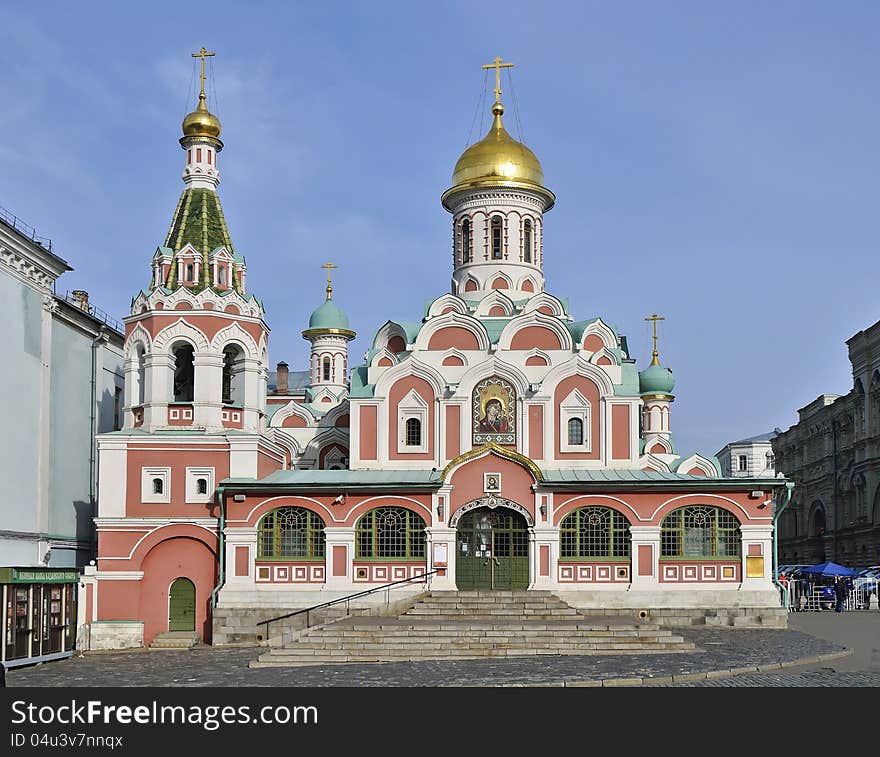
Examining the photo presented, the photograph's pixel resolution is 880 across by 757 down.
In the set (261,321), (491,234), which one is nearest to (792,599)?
(491,234)

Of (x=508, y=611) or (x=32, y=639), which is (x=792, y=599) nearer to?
(x=508, y=611)

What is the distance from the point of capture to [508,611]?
2764 cm

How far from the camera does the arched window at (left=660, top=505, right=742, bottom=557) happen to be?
2919 centimetres

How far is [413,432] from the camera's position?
31234mm

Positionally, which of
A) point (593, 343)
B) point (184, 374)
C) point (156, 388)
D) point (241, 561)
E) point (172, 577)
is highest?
point (593, 343)

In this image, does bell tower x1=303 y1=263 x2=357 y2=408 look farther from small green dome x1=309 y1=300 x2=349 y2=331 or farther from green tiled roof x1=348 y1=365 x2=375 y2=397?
green tiled roof x1=348 y1=365 x2=375 y2=397

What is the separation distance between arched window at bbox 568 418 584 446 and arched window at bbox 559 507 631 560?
2.16 meters

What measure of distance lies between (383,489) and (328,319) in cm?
1763

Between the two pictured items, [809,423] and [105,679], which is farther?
[809,423]

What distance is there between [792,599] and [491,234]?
16.2 meters

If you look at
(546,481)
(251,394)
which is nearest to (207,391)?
(251,394)

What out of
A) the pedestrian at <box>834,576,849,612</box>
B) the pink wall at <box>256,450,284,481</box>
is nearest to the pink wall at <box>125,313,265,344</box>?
the pink wall at <box>256,450,284,481</box>

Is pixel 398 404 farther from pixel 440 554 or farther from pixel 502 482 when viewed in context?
pixel 440 554

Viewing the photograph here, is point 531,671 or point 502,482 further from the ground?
point 502,482
